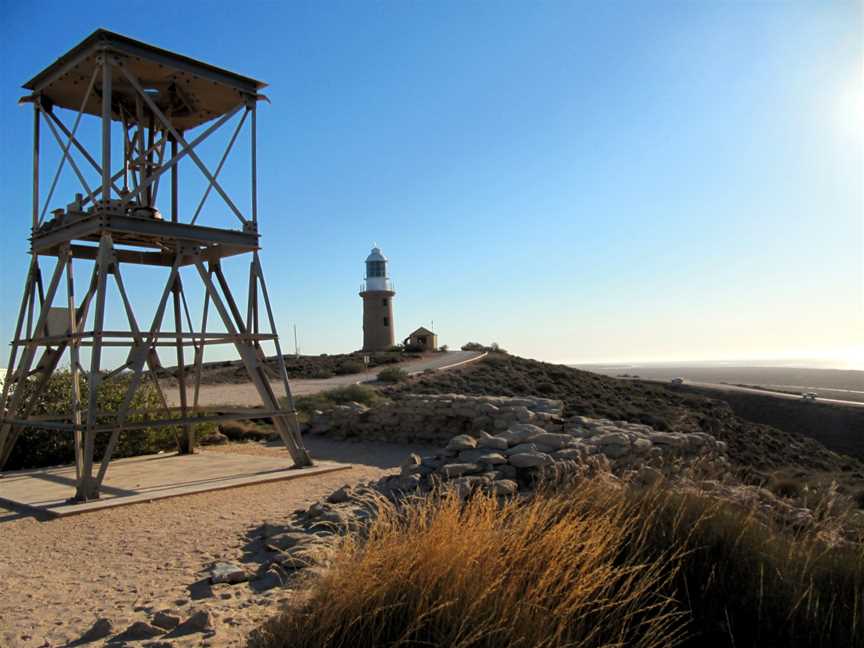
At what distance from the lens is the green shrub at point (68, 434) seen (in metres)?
11.7

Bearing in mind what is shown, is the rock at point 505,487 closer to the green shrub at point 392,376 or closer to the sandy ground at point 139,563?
the sandy ground at point 139,563

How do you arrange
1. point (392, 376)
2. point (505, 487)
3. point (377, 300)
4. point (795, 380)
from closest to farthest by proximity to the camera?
1. point (505, 487)
2. point (392, 376)
3. point (377, 300)
4. point (795, 380)

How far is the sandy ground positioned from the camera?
436cm

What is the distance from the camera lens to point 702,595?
4.27m

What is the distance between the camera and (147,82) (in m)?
9.97

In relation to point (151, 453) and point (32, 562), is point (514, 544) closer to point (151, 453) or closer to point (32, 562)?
point (32, 562)

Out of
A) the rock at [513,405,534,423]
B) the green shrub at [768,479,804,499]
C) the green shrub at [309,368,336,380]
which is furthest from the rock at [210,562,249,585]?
the green shrub at [309,368,336,380]

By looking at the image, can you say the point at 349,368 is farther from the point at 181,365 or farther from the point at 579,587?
the point at 579,587

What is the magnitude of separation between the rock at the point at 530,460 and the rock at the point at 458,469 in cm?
44

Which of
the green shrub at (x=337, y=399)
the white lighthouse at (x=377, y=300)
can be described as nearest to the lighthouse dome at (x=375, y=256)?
the white lighthouse at (x=377, y=300)

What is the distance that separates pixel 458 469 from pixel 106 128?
643cm

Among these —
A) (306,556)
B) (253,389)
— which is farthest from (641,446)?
(253,389)

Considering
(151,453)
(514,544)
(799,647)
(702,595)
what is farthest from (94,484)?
(799,647)

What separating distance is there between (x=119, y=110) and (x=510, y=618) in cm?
1000
